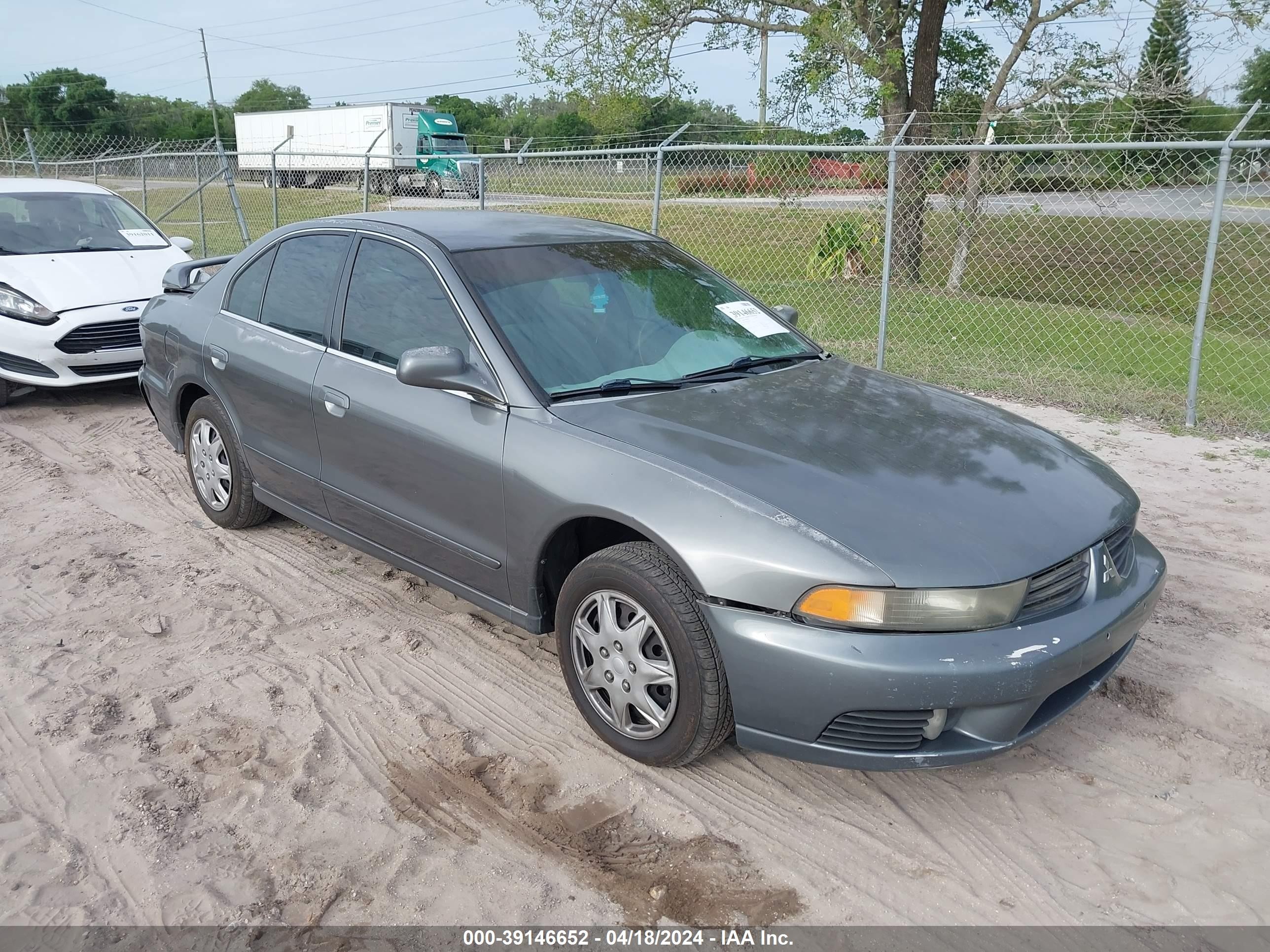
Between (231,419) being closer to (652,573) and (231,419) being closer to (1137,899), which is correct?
(652,573)

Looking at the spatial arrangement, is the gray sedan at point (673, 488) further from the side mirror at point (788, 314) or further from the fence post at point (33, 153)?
the fence post at point (33, 153)

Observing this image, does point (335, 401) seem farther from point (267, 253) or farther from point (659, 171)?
point (659, 171)

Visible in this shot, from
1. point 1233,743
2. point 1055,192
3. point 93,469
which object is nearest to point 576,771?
point 1233,743

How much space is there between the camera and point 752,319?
436 cm

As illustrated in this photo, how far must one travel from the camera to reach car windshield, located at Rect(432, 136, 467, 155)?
1421 inches

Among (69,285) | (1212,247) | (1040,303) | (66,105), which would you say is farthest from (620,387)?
(66,105)

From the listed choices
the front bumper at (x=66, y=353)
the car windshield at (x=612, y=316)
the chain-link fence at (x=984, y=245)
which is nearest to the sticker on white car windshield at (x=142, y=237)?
the front bumper at (x=66, y=353)

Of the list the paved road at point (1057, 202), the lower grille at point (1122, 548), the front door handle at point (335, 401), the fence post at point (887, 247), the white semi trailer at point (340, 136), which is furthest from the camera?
the white semi trailer at point (340, 136)

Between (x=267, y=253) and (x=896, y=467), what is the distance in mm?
3229

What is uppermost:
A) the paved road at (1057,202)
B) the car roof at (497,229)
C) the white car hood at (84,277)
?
the car roof at (497,229)

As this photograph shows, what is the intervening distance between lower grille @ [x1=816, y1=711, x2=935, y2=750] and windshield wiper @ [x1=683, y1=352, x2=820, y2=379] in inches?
→ 59.0

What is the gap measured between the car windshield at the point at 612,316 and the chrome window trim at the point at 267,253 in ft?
2.81

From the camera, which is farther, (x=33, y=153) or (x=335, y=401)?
(x=33, y=153)

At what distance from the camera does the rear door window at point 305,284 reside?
432 centimetres
